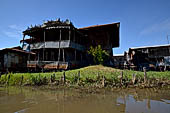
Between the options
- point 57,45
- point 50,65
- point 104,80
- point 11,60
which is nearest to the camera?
point 104,80

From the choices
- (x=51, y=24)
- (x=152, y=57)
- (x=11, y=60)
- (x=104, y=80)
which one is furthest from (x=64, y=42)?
(x=152, y=57)

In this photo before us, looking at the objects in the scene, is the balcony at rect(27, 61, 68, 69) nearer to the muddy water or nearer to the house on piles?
Answer: the house on piles

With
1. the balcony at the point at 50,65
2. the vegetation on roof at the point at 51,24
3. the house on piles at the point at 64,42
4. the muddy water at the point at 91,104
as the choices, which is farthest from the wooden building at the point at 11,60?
the muddy water at the point at 91,104

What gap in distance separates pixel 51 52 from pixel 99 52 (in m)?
9.95

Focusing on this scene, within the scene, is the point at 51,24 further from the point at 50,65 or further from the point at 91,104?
the point at 91,104

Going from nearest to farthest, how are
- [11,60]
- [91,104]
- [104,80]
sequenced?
[91,104]
[104,80]
[11,60]

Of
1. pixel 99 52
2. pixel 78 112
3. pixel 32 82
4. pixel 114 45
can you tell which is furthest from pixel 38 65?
pixel 114 45

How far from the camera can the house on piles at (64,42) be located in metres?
17.1

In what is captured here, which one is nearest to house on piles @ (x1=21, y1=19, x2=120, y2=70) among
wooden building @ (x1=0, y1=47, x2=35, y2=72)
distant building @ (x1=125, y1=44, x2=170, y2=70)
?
wooden building @ (x1=0, y1=47, x2=35, y2=72)

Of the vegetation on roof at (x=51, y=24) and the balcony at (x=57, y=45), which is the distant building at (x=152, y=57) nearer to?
the balcony at (x=57, y=45)

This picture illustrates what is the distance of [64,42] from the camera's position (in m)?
17.2

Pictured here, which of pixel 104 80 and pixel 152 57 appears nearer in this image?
pixel 104 80

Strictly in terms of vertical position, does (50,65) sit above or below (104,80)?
above

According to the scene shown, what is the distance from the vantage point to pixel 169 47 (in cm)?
2148
